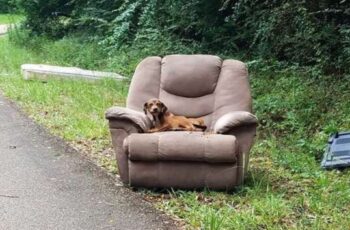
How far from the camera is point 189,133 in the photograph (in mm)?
4926

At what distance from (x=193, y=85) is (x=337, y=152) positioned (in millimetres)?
1522

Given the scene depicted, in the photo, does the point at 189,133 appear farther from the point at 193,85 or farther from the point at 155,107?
the point at 193,85

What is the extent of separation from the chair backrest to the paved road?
883 millimetres

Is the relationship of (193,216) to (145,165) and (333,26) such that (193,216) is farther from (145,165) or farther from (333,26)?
(333,26)

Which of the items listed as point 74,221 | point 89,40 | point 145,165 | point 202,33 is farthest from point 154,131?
point 89,40

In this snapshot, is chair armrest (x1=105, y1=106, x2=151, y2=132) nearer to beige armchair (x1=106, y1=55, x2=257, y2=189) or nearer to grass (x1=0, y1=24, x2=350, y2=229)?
beige armchair (x1=106, y1=55, x2=257, y2=189)

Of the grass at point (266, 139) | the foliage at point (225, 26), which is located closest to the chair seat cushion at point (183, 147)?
the grass at point (266, 139)

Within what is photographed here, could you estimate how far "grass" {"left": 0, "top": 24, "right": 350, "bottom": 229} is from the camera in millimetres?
4324

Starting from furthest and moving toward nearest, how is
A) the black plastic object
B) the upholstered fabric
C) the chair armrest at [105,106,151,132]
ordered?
the upholstered fabric → the black plastic object → the chair armrest at [105,106,151,132]

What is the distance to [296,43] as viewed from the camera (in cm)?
811

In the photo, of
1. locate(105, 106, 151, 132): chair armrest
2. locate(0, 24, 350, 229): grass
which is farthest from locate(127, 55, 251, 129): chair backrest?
locate(0, 24, 350, 229): grass

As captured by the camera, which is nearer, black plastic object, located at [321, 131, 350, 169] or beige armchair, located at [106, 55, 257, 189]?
beige armchair, located at [106, 55, 257, 189]

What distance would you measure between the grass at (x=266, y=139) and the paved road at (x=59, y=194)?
224 millimetres

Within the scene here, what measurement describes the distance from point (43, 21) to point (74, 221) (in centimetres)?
1163
